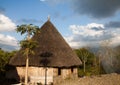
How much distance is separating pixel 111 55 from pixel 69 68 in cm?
1736

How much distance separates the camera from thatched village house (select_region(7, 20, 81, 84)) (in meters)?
33.2

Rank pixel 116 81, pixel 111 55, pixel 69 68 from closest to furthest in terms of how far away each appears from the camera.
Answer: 1. pixel 116 81
2. pixel 69 68
3. pixel 111 55

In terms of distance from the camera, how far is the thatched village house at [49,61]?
3325 centimetres

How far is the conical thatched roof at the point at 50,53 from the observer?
109 ft

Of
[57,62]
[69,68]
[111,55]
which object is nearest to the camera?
[57,62]

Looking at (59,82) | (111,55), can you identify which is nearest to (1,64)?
(59,82)

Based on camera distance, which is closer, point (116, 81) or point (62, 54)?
point (116, 81)

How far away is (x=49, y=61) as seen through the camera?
33.2 m

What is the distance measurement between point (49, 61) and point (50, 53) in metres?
1.15

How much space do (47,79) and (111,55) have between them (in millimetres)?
20525

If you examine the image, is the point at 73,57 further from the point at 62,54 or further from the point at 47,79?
the point at 47,79

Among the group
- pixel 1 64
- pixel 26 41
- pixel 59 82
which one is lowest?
pixel 59 82

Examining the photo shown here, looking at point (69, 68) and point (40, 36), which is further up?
point (40, 36)

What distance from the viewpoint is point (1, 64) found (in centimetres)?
3456
